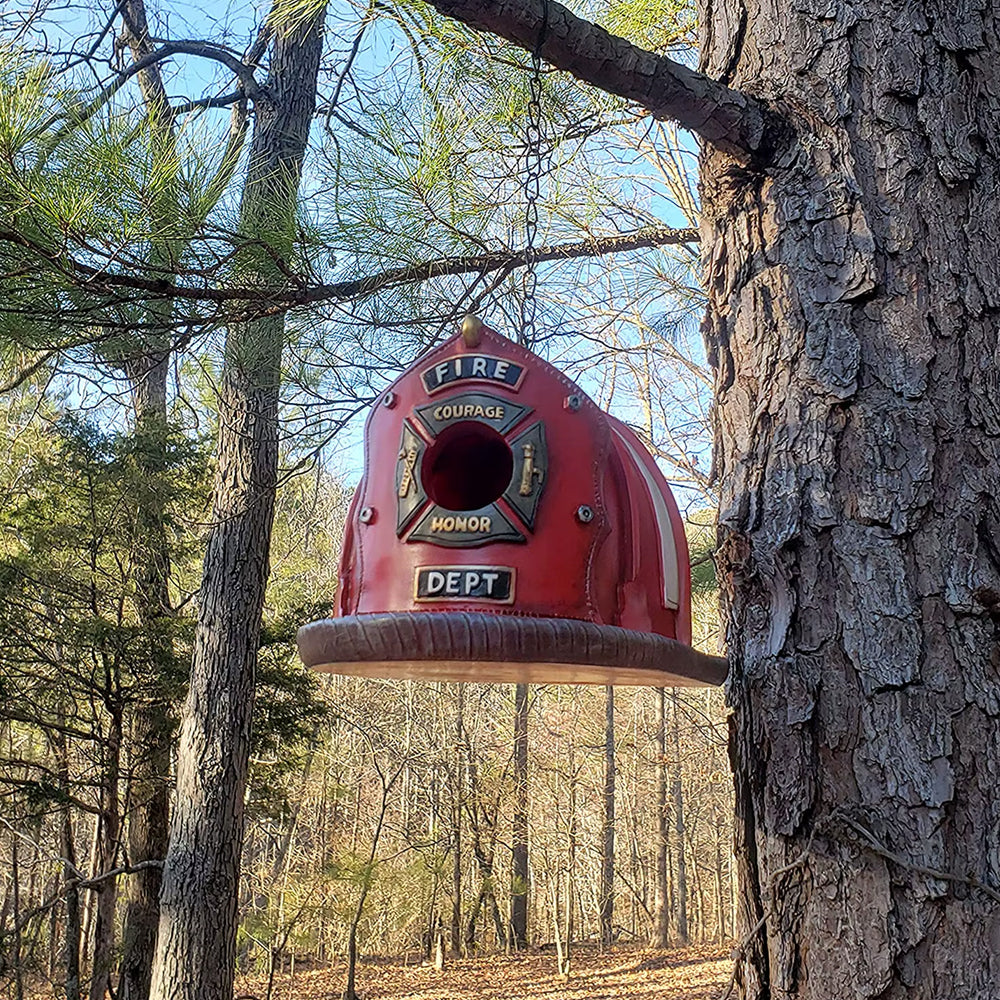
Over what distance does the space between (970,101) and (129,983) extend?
640cm

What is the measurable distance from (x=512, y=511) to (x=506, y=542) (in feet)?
0.12

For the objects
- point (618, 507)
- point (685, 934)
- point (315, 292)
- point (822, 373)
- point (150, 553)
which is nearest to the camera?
point (618, 507)

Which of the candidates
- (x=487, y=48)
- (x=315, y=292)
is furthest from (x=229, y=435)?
(x=487, y=48)

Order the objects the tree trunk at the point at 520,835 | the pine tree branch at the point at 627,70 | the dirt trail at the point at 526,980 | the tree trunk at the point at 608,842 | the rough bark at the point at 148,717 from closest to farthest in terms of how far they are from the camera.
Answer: the pine tree branch at the point at 627,70 < the rough bark at the point at 148,717 < the dirt trail at the point at 526,980 < the tree trunk at the point at 520,835 < the tree trunk at the point at 608,842

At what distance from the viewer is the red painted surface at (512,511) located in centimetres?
112

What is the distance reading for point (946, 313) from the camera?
1.27 meters

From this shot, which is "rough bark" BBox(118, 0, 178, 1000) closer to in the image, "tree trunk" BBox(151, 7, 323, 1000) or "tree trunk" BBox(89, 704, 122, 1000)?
"tree trunk" BBox(89, 704, 122, 1000)

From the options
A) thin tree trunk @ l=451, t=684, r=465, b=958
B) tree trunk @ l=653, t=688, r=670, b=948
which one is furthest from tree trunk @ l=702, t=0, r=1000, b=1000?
tree trunk @ l=653, t=688, r=670, b=948

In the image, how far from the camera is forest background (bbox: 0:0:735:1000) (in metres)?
2.34

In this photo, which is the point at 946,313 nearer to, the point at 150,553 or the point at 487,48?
the point at 487,48

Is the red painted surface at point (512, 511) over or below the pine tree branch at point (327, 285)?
below

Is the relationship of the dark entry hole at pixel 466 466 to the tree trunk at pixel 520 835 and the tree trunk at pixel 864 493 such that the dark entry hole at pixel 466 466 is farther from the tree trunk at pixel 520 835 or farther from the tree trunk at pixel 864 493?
the tree trunk at pixel 520 835

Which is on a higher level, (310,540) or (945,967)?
(310,540)

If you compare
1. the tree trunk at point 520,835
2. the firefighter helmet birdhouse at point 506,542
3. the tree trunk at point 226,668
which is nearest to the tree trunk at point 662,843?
the tree trunk at point 520,835
